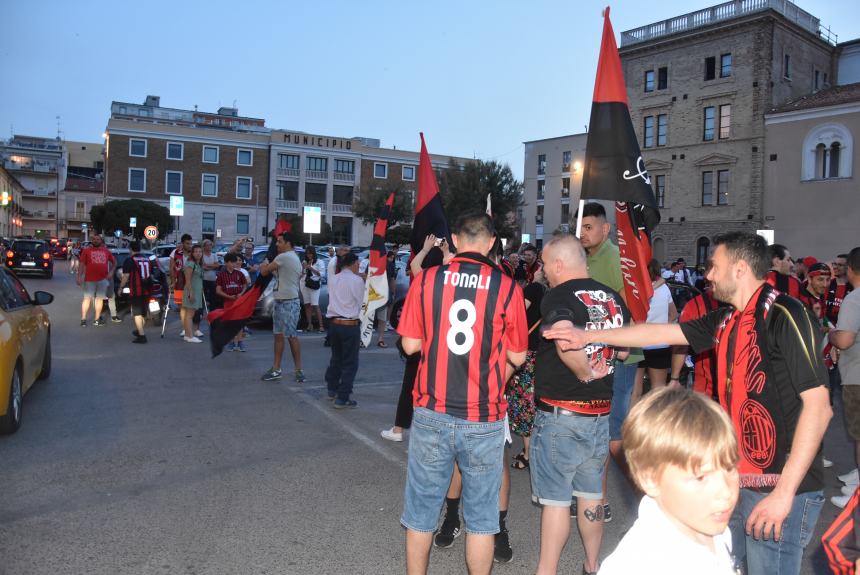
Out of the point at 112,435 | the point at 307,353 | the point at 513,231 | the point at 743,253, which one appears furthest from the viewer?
the point at 513,231

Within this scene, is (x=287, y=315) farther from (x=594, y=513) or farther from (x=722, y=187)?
(x=722, y=187)

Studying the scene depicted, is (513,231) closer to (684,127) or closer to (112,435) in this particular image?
(684,127)

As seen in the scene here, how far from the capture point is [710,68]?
1592 inches

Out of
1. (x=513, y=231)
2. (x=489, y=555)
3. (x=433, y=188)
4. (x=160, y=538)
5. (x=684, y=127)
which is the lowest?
(x=160, y=538)

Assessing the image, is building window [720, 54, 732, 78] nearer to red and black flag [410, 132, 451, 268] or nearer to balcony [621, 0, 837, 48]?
balcony [621, 0, 837, 48]

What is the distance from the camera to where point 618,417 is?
201 inches

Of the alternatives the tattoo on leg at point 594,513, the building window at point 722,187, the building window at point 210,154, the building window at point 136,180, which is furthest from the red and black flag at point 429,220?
the building window at point 210,154

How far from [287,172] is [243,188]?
4.67 meters

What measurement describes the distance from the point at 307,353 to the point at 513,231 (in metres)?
39.6

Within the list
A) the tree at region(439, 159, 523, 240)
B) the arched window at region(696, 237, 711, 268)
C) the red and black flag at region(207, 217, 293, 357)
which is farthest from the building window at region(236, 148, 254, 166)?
the red and black flag at region(207, 217, 293, 357)

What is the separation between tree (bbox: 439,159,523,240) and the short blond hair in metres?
48.6

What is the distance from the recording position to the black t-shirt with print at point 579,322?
3.58 m

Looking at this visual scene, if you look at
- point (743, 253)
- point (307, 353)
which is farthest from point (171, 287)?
point (743, 253)

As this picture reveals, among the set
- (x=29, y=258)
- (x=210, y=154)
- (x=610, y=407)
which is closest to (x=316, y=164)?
(x=210, y=154)
